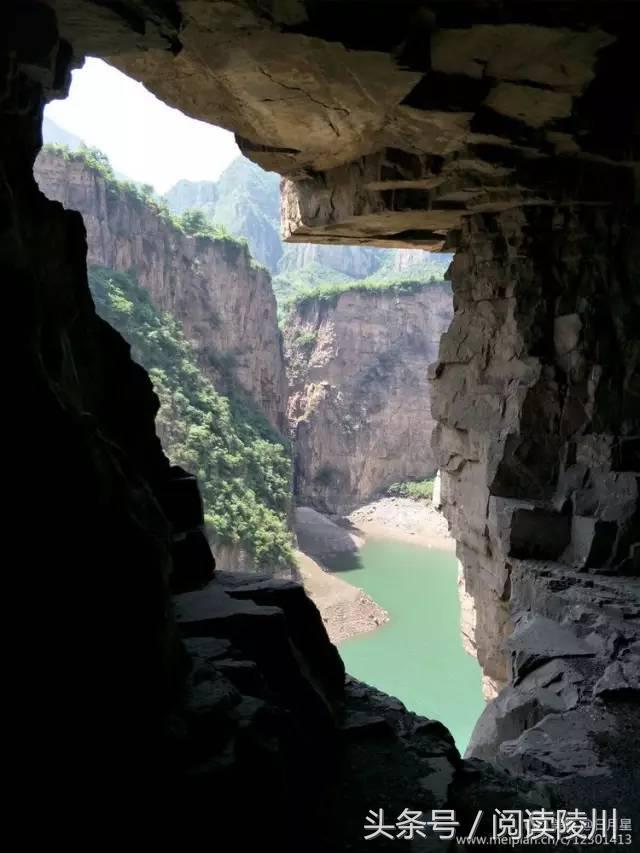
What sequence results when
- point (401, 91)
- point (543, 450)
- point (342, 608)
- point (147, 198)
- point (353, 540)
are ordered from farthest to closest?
1. point (353, 540)
2. point (147, 198)
3. point (342, 608)
4. point (543, 450)
5. point (401, 91)

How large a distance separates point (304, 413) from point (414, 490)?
5395 mm

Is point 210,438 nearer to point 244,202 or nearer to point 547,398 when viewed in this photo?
point 547,398

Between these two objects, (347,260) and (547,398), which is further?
(347,260)

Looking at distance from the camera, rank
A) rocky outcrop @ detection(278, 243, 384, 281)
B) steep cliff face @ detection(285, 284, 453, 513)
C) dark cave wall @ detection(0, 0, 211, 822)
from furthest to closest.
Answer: rocky outcrop @ detection(278, 243, 384, 281), steep cliff face @ detection(285, 284, 453, 513), dark cave wall @ detection(0, 0, 211, 822)

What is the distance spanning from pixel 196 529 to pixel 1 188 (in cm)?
214

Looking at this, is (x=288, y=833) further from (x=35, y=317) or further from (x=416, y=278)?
(x=416, y=278)

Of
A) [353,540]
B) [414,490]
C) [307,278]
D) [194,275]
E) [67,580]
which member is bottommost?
[353,540]

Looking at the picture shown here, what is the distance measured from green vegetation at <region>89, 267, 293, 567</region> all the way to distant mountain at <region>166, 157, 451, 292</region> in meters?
13.4

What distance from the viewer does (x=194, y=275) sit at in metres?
22.5

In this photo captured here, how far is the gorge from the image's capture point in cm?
211

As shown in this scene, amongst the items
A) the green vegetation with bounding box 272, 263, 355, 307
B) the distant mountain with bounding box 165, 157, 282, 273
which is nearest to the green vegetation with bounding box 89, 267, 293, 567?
the green vegetation with bounding box 272, 263, 355, 307

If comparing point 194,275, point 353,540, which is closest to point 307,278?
point 194,275

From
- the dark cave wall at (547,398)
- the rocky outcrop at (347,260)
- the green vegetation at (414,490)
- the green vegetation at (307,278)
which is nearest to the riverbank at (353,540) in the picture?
the green vegetation at (414,490)

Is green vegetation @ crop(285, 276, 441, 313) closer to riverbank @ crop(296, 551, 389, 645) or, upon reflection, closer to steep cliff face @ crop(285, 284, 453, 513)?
steep cliff face @ crop(285, 284, 453, 513)
